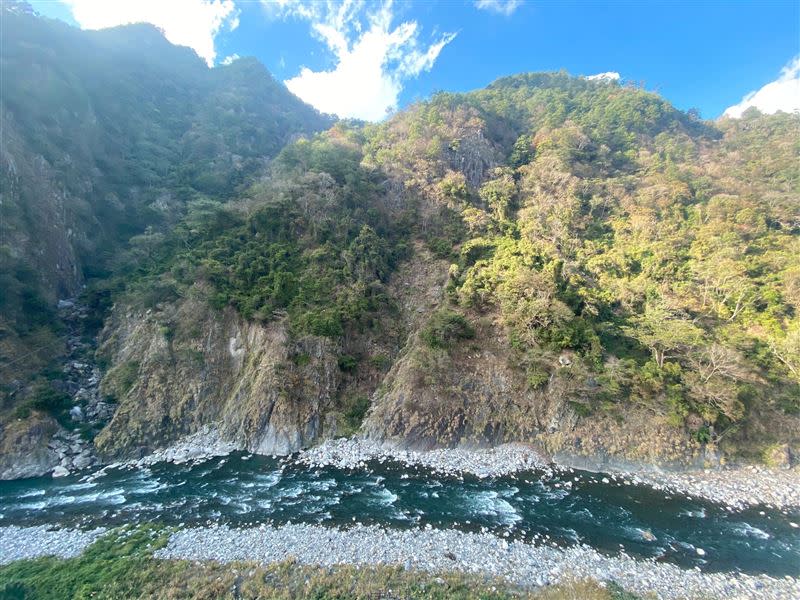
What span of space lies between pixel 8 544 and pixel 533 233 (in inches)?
1568

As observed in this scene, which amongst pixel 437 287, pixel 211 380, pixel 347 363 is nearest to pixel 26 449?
pixel 211 380

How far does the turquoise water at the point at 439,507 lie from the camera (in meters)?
14.2

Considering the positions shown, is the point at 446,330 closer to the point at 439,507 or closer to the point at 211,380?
the point at 439,507

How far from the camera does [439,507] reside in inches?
641

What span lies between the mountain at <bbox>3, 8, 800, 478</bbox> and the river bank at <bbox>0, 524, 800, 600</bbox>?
24.1ft

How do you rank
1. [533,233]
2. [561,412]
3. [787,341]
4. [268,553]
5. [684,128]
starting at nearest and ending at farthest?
[268,553] < [787,341] < [561,412] < [533,233] < [684,128]

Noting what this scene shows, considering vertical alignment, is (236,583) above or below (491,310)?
below

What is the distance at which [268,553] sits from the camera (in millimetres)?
13109

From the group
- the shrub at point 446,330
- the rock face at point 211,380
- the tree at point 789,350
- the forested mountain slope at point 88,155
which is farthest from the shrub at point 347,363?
the tree at point 789,350

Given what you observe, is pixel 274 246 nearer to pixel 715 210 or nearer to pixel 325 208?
pixel 325 208

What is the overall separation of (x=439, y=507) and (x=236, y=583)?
9.00m

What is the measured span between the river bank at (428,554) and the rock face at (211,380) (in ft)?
24.2

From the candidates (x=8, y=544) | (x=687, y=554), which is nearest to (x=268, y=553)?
(x=8, y=544)

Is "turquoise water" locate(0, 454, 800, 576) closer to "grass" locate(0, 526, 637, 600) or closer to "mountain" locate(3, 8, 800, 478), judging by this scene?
"grass" locate(0, 526, 637, 600)
